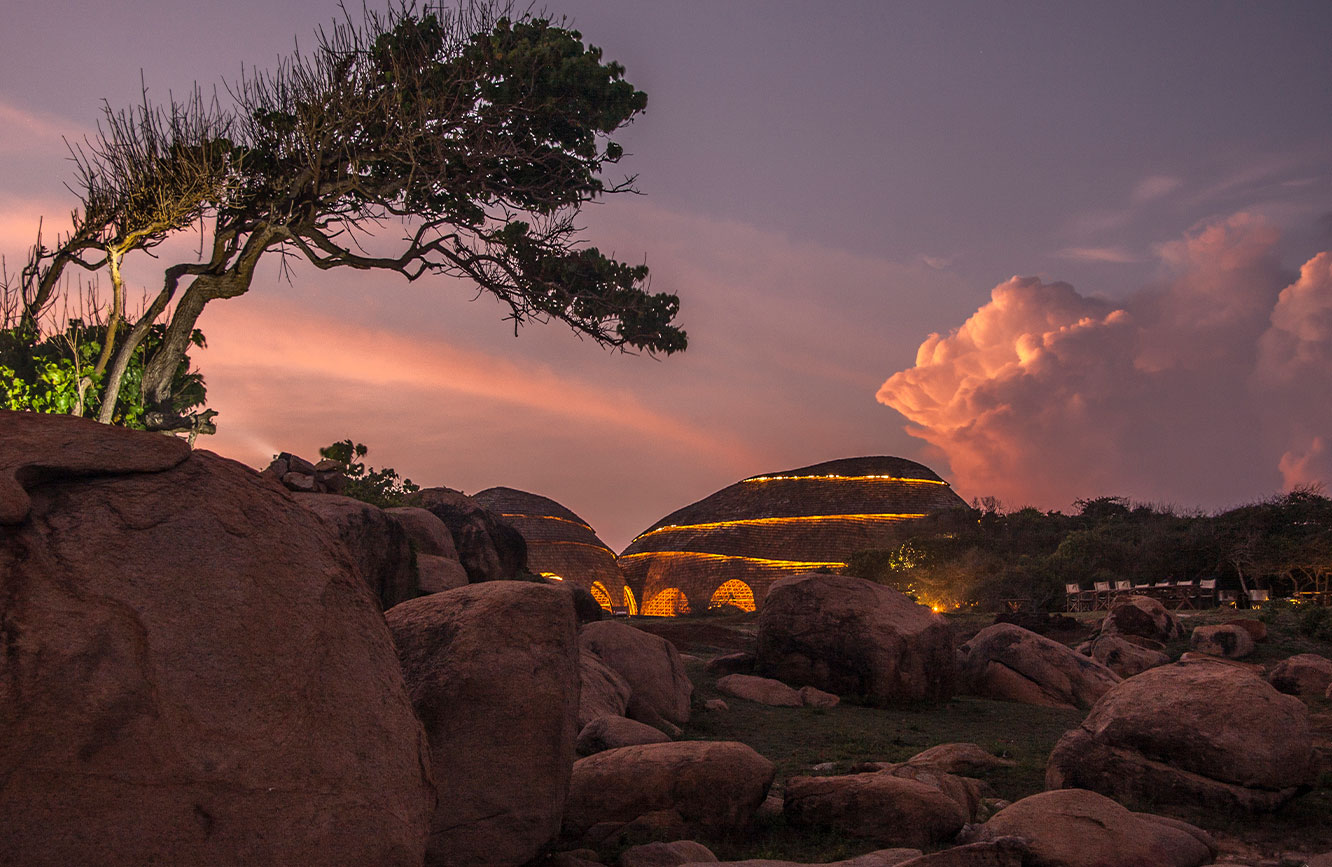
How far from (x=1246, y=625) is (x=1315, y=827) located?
53.4 ft

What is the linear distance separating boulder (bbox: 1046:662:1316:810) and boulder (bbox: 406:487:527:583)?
13.2 m

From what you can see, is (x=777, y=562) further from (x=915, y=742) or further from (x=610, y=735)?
(x=610, y=735)

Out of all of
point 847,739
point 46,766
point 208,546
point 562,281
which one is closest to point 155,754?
point 46,766

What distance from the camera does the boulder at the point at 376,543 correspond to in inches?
557

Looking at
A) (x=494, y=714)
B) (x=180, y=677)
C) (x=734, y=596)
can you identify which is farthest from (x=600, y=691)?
(x=734, y=596)

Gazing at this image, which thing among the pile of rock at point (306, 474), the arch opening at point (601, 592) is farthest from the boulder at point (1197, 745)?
the arch opening at point (601, 592)

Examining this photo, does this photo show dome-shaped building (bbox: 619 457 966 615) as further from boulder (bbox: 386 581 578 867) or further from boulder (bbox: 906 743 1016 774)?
boulder (bbox: 386 581 578 867)

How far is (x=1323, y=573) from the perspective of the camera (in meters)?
30.8

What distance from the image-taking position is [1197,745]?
850 cm

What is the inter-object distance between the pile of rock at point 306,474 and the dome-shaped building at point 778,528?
103ft

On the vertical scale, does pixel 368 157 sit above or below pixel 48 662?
above

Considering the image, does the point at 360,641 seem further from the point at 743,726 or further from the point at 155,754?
the point at 743,726

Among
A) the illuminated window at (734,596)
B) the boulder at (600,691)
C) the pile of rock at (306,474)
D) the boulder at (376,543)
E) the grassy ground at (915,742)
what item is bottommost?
the grassy ground at (915,742)

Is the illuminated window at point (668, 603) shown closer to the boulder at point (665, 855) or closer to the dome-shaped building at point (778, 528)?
the dome-shaped building at point (778, 528)
